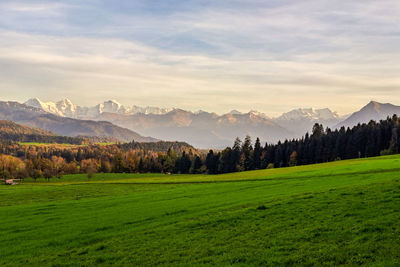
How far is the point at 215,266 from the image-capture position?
16.8 meters

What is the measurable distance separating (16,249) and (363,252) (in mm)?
24537

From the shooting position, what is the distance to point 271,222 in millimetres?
24734

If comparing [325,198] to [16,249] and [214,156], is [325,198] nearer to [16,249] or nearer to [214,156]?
[16,249]

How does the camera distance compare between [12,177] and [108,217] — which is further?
[12,177]

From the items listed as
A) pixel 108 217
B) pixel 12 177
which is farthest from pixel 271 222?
pixel 12 177

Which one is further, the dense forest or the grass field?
the dense forest

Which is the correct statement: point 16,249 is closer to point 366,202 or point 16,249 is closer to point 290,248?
point 290,248

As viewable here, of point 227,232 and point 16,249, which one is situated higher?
point 227,232

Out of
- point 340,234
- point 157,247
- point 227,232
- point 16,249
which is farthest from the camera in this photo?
point 16,249

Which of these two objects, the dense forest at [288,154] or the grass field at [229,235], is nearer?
the grass field at [229,235]

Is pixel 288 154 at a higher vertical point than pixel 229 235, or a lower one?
higher

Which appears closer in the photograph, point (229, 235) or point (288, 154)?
point (229, 235)

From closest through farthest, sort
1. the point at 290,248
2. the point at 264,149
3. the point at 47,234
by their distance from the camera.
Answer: the point at 290,248, the point at 47,234, the point at 264,149

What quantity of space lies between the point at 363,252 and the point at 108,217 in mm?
26869
